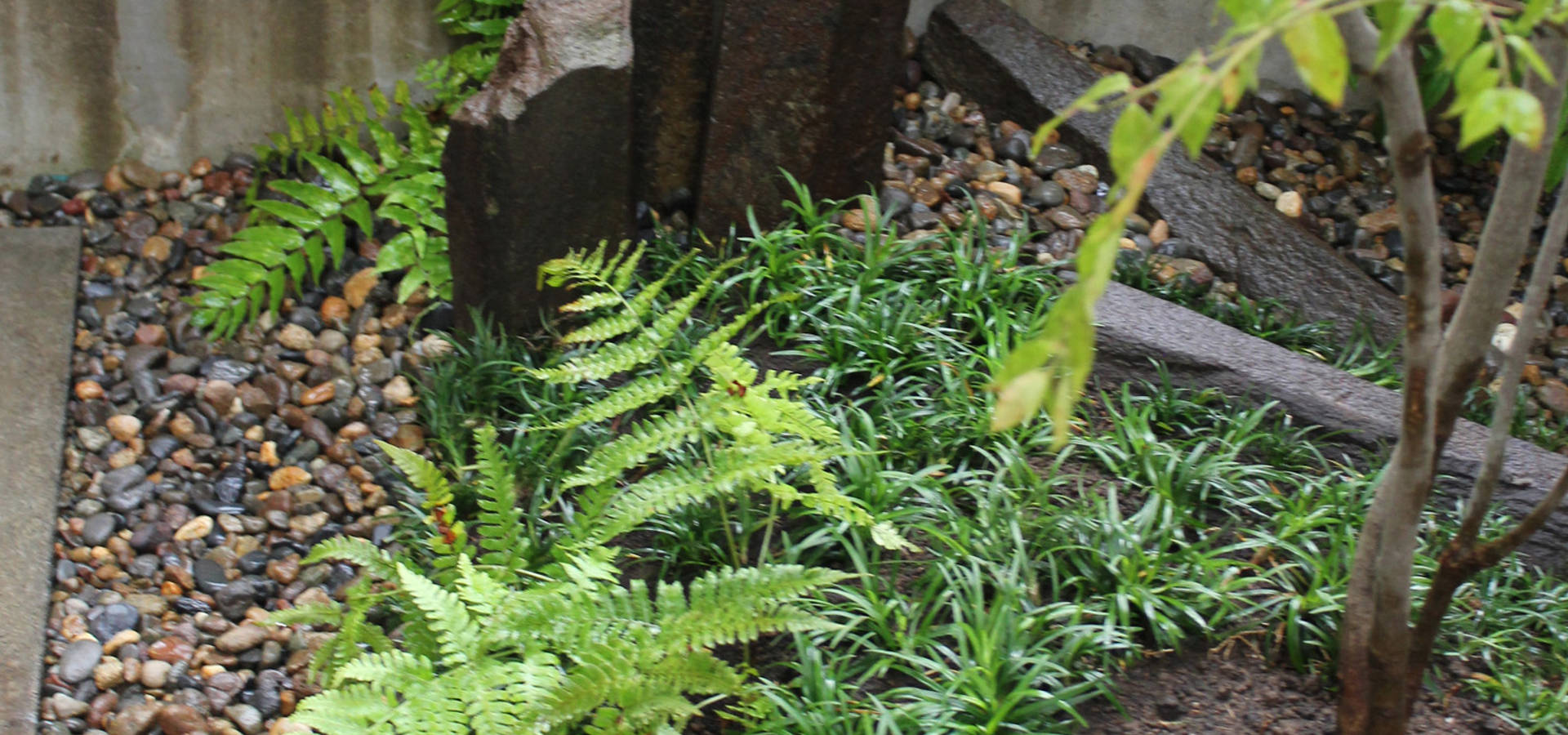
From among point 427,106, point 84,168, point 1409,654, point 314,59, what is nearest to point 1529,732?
point 1409,654

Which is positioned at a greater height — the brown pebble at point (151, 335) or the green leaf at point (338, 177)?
the green leaf at point (338, 177)

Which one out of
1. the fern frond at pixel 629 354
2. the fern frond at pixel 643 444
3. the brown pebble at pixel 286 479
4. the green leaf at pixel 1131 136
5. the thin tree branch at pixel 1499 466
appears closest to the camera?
the green leaf at pixel 1131 136

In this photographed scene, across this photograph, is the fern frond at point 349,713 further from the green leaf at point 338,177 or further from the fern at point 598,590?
the green leaf at point 338,177

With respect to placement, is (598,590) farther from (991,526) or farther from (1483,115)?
(1483,115)

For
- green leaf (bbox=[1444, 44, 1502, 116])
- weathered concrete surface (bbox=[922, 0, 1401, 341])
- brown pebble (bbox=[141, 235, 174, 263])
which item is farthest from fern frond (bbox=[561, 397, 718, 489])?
brown pebble (bbox=[141, 235, 174, 263])

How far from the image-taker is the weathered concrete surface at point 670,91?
11.8ft

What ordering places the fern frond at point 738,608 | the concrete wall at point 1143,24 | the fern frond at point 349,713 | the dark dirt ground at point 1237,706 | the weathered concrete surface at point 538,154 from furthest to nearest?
the concrete wall at point 1143,24
the weathered concrete surface at point 538,154
the dark dirt ground at point 1237,706
the fern frond at point 738,608
the fern frond at point 349,713

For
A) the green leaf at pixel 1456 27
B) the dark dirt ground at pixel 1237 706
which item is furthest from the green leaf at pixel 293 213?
the green leaf at pixel 1456 27

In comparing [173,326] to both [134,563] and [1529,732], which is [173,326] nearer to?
[134,563]

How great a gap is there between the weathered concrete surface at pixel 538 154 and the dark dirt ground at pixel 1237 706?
193cm

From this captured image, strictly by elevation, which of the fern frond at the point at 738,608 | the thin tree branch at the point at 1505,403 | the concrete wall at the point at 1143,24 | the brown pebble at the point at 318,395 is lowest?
the brown pebble at the point at 318,395

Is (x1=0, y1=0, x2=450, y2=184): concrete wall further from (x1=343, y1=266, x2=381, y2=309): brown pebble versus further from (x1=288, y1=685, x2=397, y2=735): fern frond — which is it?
(x1=288, y1=685, x2=397, y2=735): fern frond

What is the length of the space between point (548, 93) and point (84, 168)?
82.6 inches

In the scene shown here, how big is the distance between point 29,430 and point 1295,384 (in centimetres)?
348
